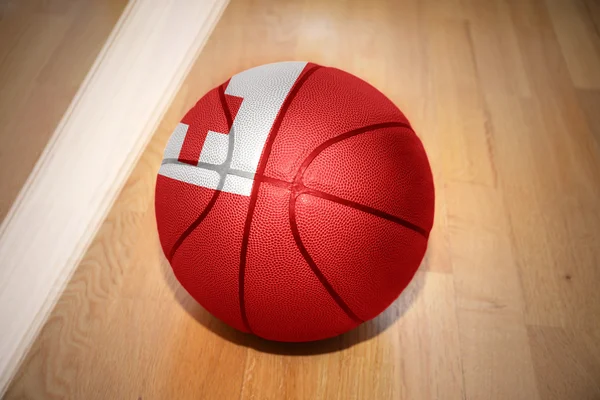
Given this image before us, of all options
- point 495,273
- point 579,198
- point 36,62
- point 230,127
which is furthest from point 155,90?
point 579,198

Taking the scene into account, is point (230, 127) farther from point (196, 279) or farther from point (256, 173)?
point (196, 279)

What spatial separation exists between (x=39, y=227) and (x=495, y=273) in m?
1.50

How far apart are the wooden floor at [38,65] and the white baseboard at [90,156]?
5 cm

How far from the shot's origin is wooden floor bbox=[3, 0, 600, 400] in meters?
1.26

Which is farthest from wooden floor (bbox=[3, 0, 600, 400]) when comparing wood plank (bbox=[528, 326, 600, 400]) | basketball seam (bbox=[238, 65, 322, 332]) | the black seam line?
the black seam line

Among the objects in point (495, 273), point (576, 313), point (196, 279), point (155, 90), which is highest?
point (155, 90)

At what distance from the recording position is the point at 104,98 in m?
1.94

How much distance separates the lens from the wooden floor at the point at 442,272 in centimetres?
126

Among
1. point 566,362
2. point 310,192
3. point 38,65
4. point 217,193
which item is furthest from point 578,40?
point 38,65

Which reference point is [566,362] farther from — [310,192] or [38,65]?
[38,65]

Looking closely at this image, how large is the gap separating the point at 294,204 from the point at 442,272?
694 mm

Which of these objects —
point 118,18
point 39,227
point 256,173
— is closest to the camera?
point 256,173

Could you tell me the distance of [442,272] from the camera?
1445 millimetres

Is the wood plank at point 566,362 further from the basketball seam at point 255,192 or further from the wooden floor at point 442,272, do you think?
the basketball seam at point 255,192
